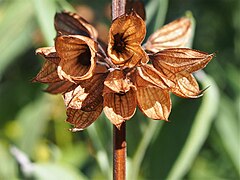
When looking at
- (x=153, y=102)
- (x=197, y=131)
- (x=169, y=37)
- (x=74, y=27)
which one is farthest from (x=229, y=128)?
(x=153, y=102)

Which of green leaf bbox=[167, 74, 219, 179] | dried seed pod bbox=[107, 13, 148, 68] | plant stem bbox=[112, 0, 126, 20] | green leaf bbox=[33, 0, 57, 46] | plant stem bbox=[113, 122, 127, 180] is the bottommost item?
green leaf bbox=[167, 74, 219, 179]

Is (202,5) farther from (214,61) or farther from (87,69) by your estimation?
(87,69)

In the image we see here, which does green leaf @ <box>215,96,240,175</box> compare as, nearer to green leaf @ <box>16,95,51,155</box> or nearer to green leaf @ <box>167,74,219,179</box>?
green leaf @ <box>167,74,219,179</box>

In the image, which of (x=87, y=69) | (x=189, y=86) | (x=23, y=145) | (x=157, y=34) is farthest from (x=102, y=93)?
(x=23, y=145)

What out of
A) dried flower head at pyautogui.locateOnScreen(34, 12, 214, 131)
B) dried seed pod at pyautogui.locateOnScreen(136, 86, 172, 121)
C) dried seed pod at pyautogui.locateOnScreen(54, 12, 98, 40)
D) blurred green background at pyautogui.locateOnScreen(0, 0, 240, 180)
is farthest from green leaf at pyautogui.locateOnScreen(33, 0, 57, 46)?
dried seed pod at pyautogui.locateOnScreen(136, 86, 172, 121)

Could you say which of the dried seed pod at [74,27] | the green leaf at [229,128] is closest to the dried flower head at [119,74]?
the dried seed pod at [74,27]

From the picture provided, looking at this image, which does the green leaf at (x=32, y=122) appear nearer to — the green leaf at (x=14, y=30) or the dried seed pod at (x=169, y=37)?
the green leaf at (x=14, y=30)
